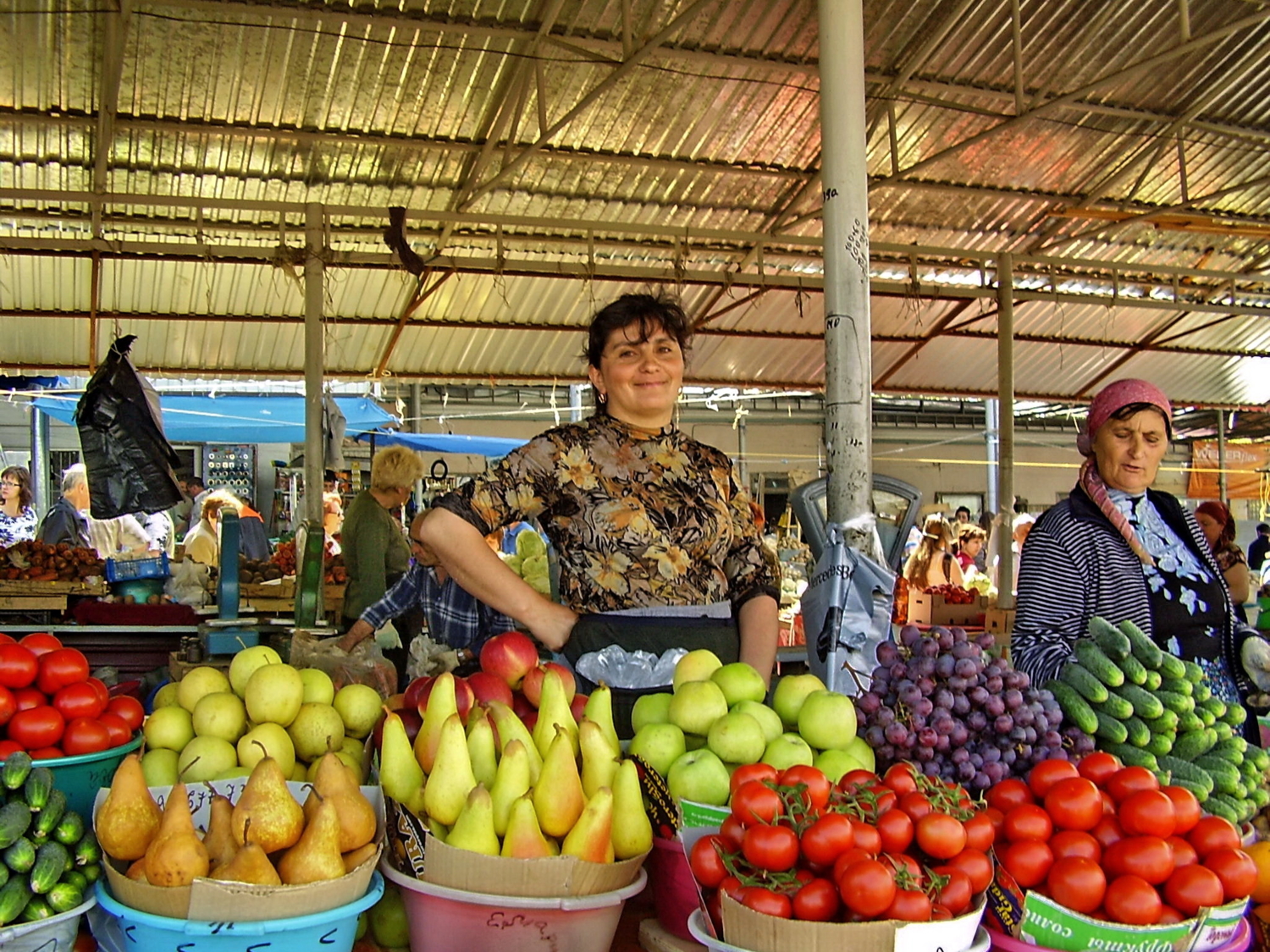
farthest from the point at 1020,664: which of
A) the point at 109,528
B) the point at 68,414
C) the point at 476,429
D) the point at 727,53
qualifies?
the point at 476,429


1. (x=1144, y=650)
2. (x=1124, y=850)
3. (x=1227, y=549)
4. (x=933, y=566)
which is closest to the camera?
(x=1124, y=850)

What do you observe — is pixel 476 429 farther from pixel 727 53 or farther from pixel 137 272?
pixel 727 53

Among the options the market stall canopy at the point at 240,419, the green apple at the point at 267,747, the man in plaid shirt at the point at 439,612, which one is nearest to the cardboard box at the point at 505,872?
the green apple at the point at 267,747

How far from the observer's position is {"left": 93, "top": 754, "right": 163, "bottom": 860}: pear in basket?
58.5 inches

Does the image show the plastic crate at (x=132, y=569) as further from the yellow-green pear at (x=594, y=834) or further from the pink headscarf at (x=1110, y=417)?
the yellow-green pear at (x=594, y=834)

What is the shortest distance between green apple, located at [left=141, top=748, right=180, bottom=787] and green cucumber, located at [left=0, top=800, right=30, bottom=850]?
227mm

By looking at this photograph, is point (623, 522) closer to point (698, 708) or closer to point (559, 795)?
point (698, 708)

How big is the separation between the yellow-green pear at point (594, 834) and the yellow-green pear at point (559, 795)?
0.13 ft

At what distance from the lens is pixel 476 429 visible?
20.3 meters

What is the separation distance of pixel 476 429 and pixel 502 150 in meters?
13.0

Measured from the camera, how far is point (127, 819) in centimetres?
149

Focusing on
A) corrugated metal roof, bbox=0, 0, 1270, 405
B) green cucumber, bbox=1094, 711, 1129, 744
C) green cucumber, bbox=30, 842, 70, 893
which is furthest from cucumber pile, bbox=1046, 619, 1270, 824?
corrugated metal roof, bbox=0, 0, 1270, 405

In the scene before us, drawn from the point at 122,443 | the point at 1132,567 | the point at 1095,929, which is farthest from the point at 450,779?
the point at 122,443

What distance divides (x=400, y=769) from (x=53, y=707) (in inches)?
26.2
